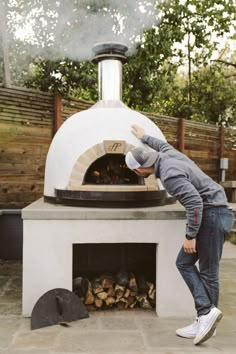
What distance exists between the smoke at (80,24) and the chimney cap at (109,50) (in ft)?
6.14

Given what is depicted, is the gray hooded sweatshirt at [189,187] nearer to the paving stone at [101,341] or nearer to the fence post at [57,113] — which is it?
the paving stone at [101,341]

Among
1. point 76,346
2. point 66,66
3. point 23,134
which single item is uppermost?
point 66,66

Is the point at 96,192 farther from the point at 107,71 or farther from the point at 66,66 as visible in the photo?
the point at 66,66

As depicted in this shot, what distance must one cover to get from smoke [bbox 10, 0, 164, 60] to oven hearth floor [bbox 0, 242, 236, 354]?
14.9 ft

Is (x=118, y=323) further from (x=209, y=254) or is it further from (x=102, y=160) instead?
(x=102, y=160)

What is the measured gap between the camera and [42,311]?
3941 mm

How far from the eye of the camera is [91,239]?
4176mm

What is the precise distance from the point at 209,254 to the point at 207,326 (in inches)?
21.8

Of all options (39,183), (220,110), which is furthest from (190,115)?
(39,183)

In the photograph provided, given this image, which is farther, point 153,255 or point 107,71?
point 107,71

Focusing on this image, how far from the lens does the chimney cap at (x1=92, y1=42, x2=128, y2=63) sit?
527 cm

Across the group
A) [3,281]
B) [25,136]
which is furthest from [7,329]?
[25,136]

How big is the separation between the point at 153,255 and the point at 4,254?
2.72 metres

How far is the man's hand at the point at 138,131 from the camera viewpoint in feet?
15.2
